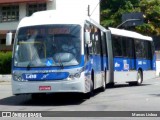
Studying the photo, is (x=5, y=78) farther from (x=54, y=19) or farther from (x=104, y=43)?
(x=54, y=19)

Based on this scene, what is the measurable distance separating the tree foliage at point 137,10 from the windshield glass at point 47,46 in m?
41.9

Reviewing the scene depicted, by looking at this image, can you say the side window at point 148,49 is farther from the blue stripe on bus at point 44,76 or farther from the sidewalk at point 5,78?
the blue stripe on bus at point 44,76

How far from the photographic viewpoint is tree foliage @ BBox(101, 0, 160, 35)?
193 ft

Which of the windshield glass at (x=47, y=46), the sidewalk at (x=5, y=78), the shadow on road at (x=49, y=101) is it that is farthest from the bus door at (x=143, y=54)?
the sidewalk at (x=5, y=78)

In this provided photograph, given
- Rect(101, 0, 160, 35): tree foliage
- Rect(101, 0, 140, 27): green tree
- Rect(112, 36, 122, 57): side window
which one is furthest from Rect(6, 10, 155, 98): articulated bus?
Rect(101, 0, 160, 35): tree foliage

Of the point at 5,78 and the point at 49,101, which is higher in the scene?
the point at 5,78

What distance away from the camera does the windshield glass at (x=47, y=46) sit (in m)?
15.7

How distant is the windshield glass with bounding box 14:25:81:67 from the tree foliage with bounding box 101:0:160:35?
41.9 m

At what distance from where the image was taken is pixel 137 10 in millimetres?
59406

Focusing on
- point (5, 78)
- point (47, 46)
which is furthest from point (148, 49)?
point (47, 46)

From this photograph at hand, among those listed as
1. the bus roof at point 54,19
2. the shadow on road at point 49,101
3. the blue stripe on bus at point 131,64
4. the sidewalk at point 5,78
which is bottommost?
the shadow on road at point 49,101

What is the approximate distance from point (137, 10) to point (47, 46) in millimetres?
44615

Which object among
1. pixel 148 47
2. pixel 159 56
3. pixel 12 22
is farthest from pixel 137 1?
pixel 148 47

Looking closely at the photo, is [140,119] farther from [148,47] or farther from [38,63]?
[148,47]
